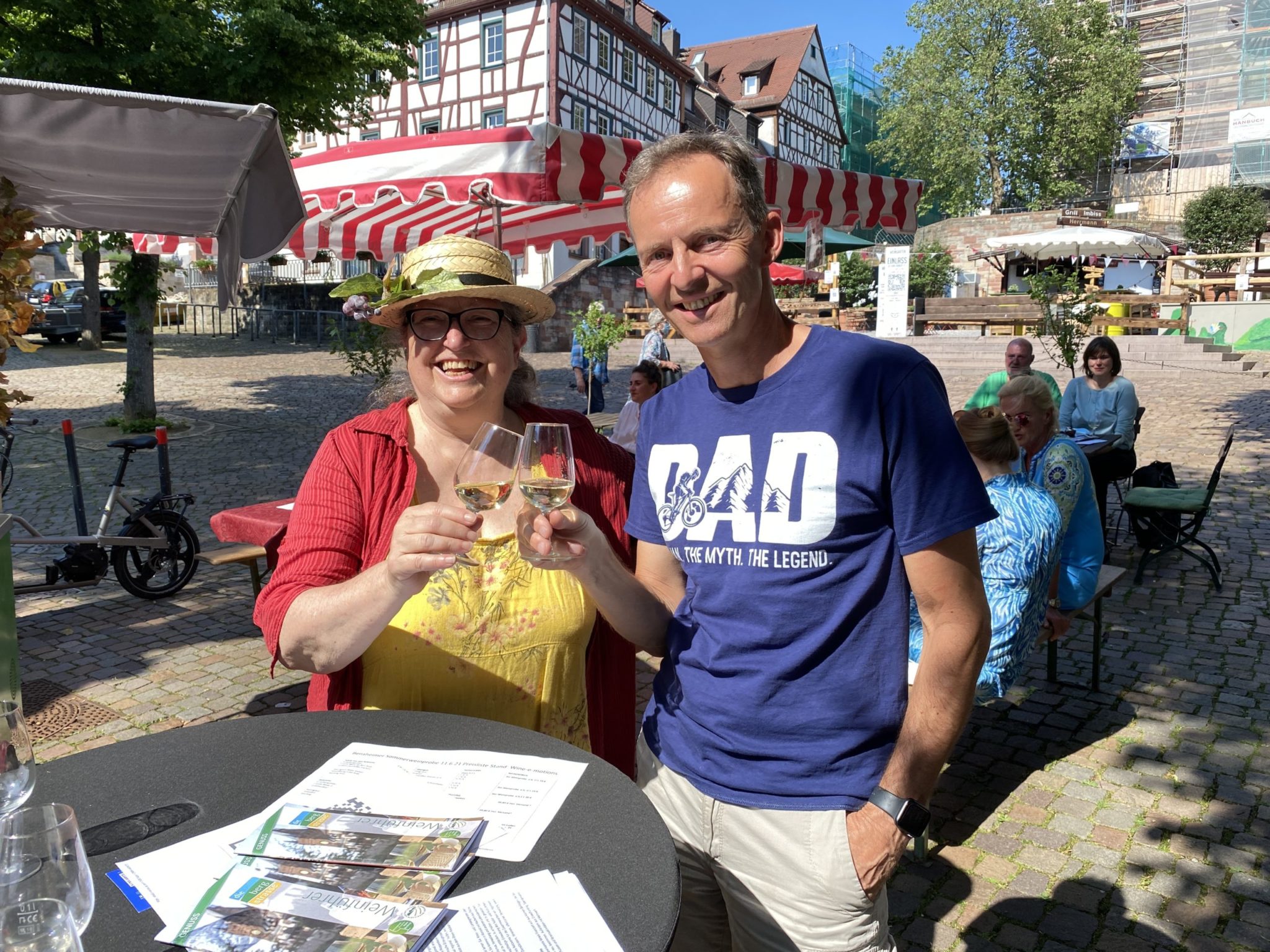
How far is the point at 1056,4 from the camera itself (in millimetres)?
44000

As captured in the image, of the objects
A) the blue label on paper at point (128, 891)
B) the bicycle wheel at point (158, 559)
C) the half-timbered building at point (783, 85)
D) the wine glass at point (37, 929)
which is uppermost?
the half-timbered building at point (783, 85)

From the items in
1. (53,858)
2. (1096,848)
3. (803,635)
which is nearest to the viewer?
(53,858)

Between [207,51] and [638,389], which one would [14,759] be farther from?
[207,51]

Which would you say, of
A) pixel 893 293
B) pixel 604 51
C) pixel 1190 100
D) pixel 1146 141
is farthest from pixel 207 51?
pixel 1146 141

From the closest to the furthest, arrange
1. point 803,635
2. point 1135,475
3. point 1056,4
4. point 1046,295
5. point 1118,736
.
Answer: point 803,635, point 1118,736, point 1135,475, point 1046,295, point 1056,4

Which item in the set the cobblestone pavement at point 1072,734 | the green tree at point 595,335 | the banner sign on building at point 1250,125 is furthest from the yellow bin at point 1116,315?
the banner sign on building at point 1250,125

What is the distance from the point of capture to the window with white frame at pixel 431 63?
33.0 meters

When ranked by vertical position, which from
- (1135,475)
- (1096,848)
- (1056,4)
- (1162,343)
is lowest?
(1096,848)

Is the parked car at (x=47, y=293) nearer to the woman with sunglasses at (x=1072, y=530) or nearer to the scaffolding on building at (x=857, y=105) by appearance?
the woman with sunglasses at (x=1072, y=530)

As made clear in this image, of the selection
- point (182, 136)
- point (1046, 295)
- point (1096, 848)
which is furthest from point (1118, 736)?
point (1046, 295)

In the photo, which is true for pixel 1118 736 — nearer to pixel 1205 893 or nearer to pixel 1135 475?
pixel 1205 893

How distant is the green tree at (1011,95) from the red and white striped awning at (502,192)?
139 feet

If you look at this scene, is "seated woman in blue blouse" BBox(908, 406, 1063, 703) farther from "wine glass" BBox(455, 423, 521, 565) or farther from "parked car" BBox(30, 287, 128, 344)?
"parked car" BBox(30, 287, 128, 344)

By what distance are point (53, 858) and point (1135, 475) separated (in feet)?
29.0
